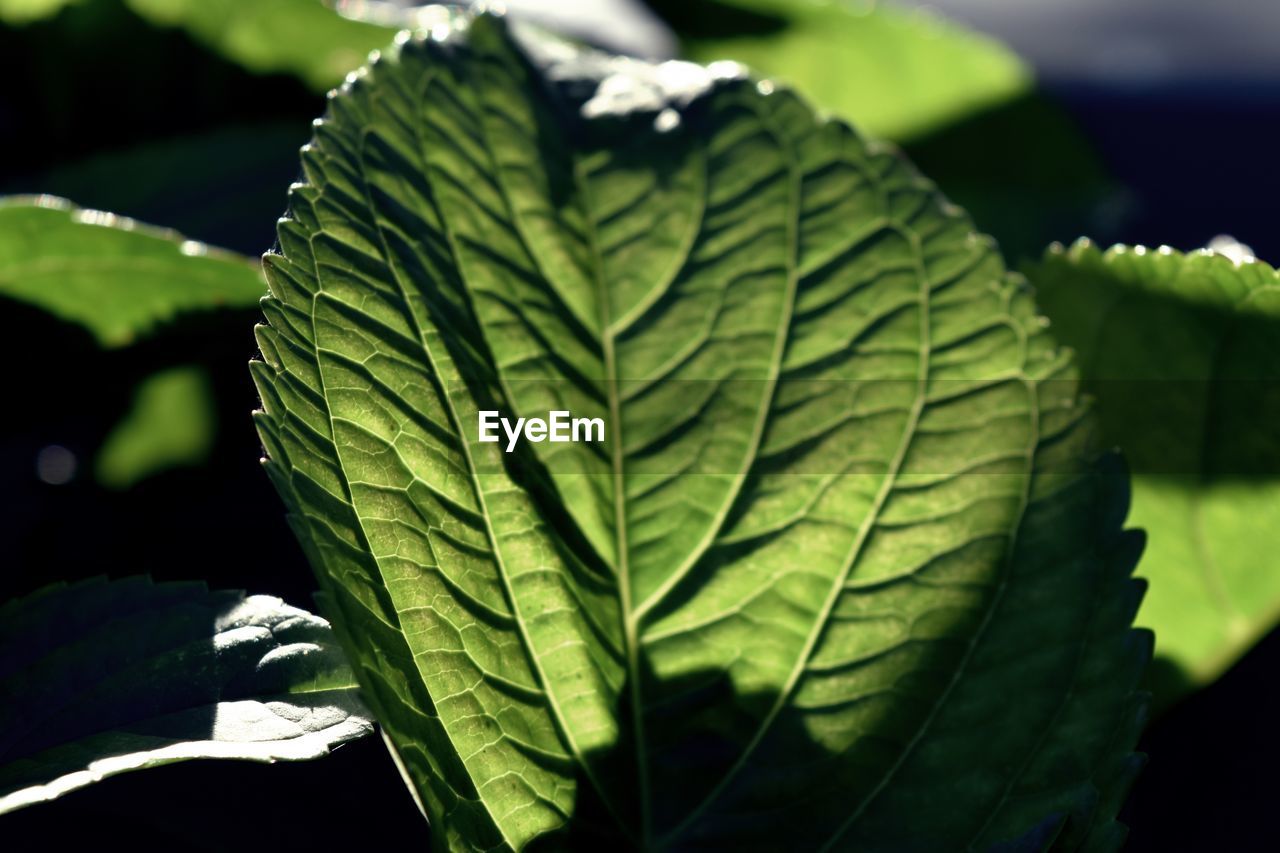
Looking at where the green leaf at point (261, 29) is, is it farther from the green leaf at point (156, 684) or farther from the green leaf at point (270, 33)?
the green leaf at point (156, 684)

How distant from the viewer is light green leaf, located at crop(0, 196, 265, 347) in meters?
0.42

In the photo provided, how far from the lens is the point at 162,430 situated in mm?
516

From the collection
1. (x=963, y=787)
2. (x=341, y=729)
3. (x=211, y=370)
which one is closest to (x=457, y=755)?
(x=341, y=729)

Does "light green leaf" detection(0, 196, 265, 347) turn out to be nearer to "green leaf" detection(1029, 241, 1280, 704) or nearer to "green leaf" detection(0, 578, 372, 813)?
"green leaf" detection(0, 578, 372, 813)

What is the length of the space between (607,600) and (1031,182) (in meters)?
0.46

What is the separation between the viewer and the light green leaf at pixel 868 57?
26.0 inches

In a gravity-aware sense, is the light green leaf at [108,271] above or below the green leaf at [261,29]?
below

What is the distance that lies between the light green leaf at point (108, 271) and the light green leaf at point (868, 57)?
34 cm

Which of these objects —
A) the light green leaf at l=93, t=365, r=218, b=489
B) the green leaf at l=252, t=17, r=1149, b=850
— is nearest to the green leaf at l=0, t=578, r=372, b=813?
the green leaf at l=252, t=17, r=1149, b=850

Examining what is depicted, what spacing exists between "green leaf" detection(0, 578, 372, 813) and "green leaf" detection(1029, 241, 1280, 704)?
0.88ft

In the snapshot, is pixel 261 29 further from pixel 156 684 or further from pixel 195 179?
pixel 156 684

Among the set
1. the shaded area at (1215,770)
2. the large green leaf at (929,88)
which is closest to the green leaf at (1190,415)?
the shaded area at (1215,770)

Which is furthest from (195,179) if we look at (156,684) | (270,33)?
(156,684)

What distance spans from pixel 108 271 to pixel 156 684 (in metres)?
0.19
